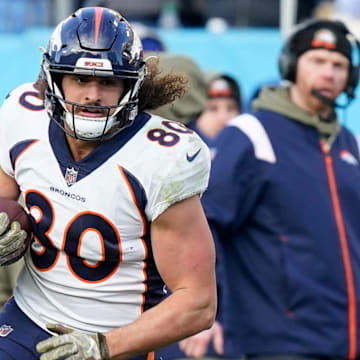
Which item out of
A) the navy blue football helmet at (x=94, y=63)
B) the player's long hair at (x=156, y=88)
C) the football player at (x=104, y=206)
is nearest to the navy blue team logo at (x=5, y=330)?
the football player at (x=104, y=206)

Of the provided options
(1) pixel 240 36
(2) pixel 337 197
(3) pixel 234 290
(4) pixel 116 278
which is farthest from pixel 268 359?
(1) pixel 240 36

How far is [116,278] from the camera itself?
134 inches

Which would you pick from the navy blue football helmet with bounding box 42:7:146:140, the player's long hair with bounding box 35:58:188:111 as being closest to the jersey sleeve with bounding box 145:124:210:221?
the navy blue football helmet with bounding box 42:7:146:140

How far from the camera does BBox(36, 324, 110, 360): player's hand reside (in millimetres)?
3121

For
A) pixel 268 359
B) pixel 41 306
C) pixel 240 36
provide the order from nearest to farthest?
pixel 41 306, pixel 268 359, pixel 240 36

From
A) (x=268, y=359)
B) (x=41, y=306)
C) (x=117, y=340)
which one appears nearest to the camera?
(x=117, y=340)

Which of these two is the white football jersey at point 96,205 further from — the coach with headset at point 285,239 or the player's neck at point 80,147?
the coach with headset at point 285,239

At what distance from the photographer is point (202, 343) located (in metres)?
4.91

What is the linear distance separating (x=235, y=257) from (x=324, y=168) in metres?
0.58

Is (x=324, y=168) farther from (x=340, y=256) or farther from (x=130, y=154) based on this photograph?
(x=130, y=154)

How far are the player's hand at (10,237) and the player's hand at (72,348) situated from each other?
0.37m

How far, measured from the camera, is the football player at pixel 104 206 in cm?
327

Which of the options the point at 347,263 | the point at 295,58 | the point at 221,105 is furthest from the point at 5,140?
the point at 221,105

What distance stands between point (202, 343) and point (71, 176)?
1762 mm
